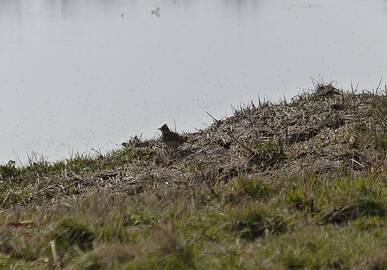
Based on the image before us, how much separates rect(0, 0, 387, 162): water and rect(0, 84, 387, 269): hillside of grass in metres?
2.59

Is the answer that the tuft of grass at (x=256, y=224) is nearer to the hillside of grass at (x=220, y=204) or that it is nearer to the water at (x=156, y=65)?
the hillside of grass at (x=220, y=204)

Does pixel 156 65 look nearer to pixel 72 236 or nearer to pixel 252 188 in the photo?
pixel 252 188

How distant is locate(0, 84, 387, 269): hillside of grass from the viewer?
349 centimetres

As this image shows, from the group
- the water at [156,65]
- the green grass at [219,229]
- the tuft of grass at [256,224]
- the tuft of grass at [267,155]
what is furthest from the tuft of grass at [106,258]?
the water at [156,65]

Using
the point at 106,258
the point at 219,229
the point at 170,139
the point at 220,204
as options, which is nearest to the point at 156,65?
the point at 170,139

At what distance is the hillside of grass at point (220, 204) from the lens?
3.49 metres

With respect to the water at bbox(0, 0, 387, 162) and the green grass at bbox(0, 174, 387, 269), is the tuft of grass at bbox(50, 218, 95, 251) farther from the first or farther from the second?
the water at bbox(0, 0, 387, 162)

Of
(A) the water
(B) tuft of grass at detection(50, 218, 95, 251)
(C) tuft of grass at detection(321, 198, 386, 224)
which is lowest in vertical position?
(A) the water

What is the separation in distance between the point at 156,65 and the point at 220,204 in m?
10.3

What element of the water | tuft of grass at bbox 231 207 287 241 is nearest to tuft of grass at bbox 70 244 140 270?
tuft of grass at bbox 231 207 287 241

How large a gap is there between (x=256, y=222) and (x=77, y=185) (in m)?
2.46

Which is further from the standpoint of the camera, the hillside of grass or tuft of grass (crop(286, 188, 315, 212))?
tuft of grass (crop(286, 188, 315, 212))

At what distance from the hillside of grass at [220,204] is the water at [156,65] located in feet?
8.48

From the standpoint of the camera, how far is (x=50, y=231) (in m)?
3.85
